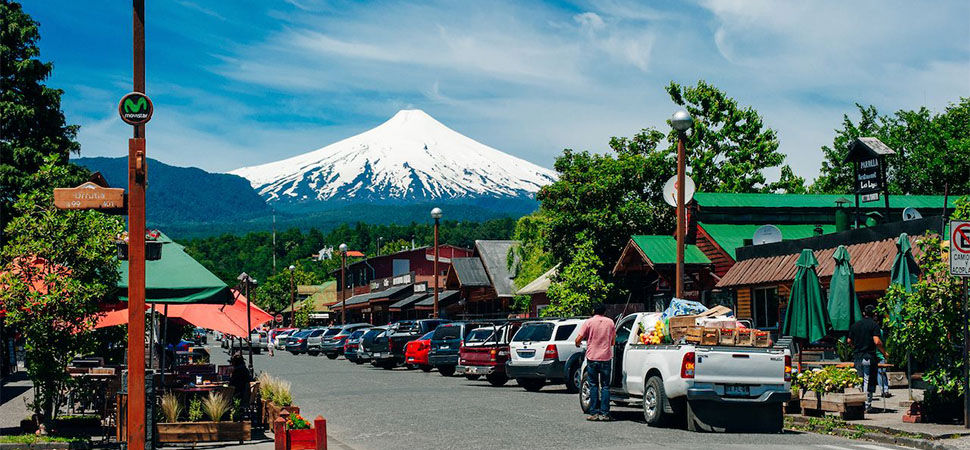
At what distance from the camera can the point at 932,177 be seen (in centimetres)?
5456

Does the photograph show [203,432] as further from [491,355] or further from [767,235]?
[767,235]

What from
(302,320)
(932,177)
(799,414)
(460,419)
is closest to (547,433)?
(460,419)

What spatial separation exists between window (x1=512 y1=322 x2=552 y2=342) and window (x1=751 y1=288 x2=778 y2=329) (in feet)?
25.7

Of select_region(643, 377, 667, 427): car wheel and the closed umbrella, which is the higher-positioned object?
the closed umbrella

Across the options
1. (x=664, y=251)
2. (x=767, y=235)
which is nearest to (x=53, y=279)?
(x=767, y=235)

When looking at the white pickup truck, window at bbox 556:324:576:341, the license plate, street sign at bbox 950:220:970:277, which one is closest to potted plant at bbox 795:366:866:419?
the white pickup truck

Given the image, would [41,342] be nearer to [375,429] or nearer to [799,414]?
[375,429]

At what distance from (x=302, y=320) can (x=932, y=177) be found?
2402 inches

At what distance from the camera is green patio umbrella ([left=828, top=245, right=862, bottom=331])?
63.0 feet

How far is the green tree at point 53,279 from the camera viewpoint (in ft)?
45.3

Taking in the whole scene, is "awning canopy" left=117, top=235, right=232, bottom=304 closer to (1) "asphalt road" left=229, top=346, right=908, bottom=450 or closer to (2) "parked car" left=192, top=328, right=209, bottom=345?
(1) "asphalt road" left=229, top=346, right=908, bottom=450

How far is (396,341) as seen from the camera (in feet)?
126

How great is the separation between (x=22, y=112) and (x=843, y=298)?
2609 cm

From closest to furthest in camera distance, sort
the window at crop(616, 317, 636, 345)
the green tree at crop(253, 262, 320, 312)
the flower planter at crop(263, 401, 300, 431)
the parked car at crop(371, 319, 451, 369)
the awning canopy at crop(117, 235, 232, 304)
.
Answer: the awning canopy at crop(117, 235, 232, 304)
the flower planter at crop(263, 401, 300, 431)
the window at crop(616, 317, 636, 345)
the parked car at crop(371, 319, 451, 369)
the green tree at crop(253, 262, 320, 312)
